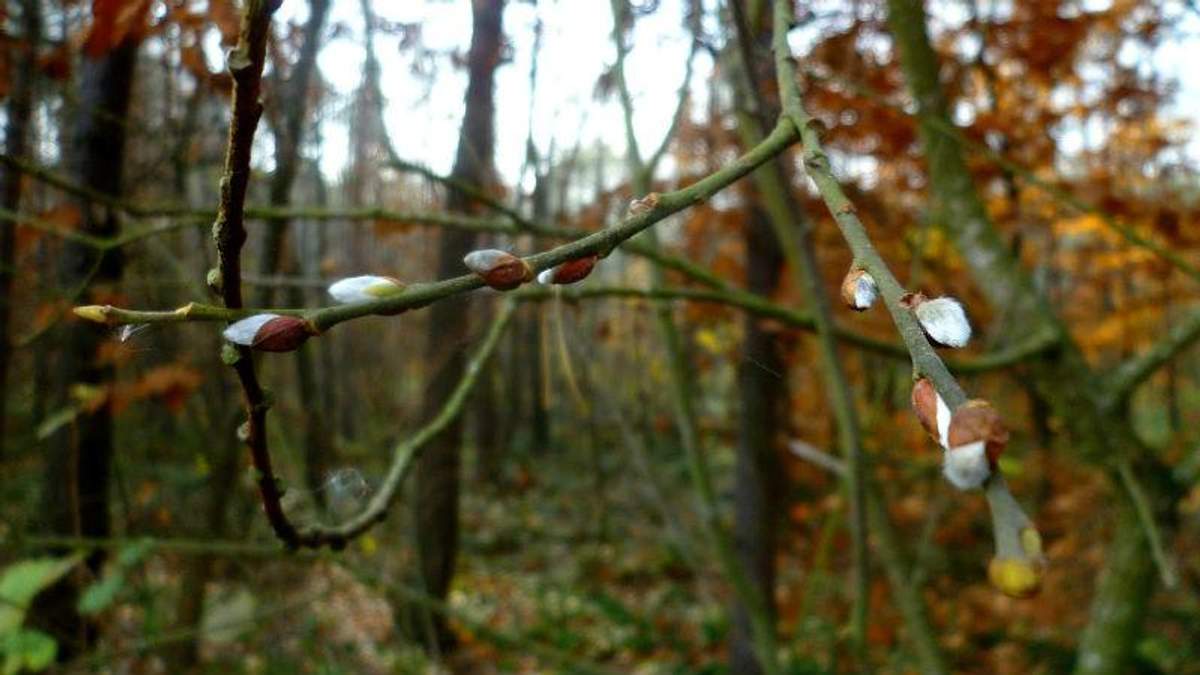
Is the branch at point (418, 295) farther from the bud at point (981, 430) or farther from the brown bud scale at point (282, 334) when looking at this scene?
the bud at point (981, 430)

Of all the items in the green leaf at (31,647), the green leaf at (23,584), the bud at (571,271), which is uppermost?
the bud at (571,271)

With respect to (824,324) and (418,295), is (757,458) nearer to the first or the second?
(824,324)

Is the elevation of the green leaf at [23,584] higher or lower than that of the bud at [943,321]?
lower

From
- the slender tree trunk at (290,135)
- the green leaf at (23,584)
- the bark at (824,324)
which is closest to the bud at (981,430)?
the bark at (824,324)

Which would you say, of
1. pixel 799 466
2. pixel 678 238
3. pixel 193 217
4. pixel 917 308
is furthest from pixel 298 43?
pixel 799 466

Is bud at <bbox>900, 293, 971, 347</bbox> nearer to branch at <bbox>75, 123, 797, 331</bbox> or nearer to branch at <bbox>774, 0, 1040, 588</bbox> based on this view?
branch at <bbox>774, 0, 1040, 588</bbox>

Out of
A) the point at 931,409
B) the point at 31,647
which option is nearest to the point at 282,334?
the point at 931,409

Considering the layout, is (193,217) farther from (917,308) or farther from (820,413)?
(820,413)
